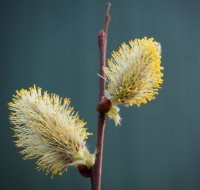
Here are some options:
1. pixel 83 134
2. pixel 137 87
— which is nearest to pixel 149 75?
pixel 137 87

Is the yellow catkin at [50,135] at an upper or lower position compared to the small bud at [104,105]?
lower

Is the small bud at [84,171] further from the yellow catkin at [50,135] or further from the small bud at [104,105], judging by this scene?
the small bud at [104,105]

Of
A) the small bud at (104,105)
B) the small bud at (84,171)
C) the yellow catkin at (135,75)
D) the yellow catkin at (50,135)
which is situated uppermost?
the yellow catkin at (135,75)

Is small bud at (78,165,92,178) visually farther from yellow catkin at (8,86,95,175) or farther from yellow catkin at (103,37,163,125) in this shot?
yellow catkin at (103,37,163,125)

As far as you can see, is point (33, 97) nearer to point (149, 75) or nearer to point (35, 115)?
point (35, 115)

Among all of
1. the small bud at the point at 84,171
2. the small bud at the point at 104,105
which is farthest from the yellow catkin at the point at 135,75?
the small bud at the point at 84,171

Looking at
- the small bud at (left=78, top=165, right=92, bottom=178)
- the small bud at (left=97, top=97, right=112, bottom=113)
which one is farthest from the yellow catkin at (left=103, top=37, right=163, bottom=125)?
the small bud at (left=78, top=165, right=92, bottom=178)

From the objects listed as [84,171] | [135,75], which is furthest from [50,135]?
[135,75]

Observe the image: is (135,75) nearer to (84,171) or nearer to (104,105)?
(104,105)
